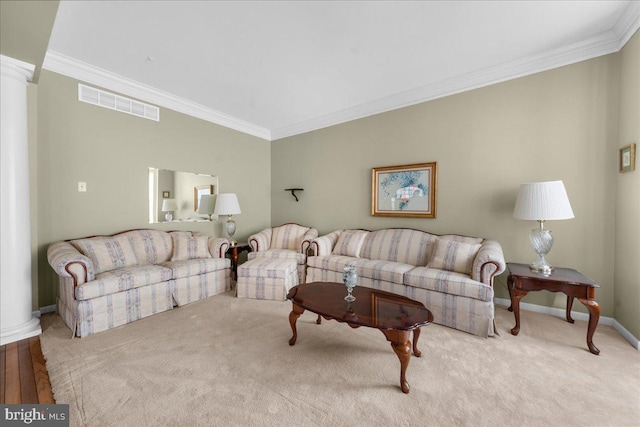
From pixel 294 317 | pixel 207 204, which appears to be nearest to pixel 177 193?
pixel 207 204

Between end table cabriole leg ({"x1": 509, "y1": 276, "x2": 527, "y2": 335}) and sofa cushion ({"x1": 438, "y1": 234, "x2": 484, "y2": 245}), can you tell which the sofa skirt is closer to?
sofa cushion ({"x1": 438, "y1": 234, "x2": 484, "y2": 245})

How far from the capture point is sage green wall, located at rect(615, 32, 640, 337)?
2281 mm

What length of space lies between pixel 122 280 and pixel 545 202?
423 cm

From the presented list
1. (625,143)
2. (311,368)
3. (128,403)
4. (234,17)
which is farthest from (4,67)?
(625,143)

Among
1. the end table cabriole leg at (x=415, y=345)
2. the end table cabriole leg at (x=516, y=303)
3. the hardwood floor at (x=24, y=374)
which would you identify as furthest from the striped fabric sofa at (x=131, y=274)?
the end table cabriole leg at (x=516, y=303)

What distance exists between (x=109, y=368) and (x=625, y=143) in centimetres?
480

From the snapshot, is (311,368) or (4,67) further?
(4,67)

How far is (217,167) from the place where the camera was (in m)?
4.56

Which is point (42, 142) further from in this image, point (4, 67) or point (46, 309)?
point (46, 309)

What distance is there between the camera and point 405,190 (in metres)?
3.89

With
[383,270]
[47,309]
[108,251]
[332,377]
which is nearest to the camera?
[332,377]

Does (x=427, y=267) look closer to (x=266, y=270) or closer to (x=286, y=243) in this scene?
(x=266, y=270)

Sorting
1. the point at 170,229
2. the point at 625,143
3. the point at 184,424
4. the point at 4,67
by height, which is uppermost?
the point at 4,67

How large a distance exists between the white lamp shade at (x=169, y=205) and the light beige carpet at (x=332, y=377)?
176cm
